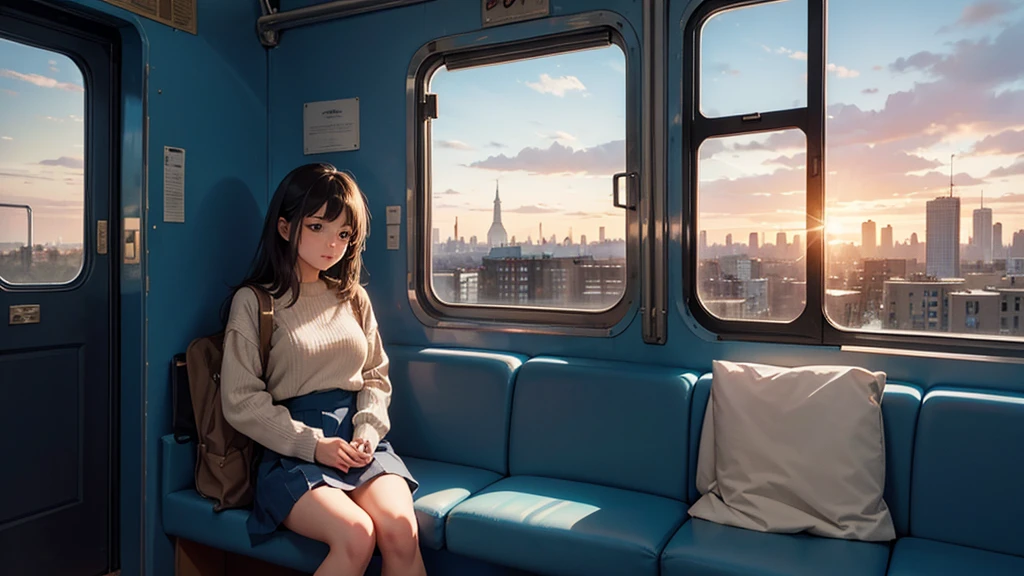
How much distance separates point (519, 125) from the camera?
3.29 m

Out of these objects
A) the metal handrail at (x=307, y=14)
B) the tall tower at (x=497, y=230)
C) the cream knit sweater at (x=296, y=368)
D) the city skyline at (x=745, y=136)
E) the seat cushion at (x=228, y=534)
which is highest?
the metal handrail at (x=307, y=14)

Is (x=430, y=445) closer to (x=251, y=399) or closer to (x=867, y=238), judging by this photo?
(x=251, y=399)

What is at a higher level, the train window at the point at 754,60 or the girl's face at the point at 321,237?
the train window at the point at 754,60

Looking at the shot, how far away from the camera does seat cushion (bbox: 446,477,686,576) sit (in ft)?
7.10

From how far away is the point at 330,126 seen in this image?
3549 millimetres

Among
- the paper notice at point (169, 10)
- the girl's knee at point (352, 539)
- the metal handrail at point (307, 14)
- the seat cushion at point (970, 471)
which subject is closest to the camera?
the seat cushion at point (970, 471)

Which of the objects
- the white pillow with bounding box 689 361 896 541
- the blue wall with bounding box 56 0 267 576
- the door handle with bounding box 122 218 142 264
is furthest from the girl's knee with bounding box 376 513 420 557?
the door handle with bounding box 122 218 142 264

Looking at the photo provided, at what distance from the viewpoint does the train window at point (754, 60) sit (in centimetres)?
264


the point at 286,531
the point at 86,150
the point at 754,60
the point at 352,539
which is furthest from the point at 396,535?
the point at 754,60

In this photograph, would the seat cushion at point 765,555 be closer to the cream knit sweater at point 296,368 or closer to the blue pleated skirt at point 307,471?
the blue pleated skirt at point 307,471

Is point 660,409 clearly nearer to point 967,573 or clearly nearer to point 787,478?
point 787,478

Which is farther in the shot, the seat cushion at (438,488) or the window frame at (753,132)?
the window frame at (753,132)

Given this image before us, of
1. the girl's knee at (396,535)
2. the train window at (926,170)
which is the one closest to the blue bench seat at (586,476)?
the girl's knee at (396,535)

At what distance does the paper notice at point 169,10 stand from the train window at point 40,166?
0.35 metres
